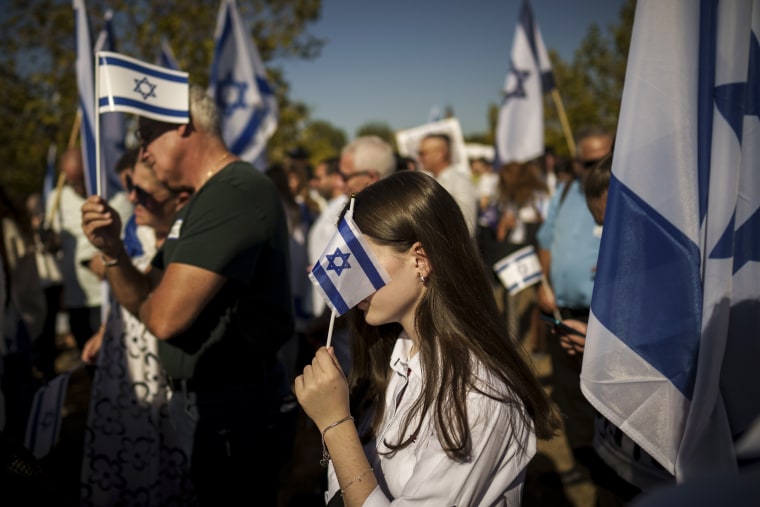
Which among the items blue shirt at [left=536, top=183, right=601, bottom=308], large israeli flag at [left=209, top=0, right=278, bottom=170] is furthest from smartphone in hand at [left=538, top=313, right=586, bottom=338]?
large israeli flag at [left=209, top=0, right=278, bottom=170]

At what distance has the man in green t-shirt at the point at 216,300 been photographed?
2174mm

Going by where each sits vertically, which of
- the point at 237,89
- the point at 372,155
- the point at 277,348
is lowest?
the point at 277,348

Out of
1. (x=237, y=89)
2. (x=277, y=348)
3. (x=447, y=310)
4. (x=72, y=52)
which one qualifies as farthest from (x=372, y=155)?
(x=72, y=52)

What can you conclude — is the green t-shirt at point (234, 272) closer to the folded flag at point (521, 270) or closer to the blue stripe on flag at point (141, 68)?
the blue stripe on flag at point (141, 68)

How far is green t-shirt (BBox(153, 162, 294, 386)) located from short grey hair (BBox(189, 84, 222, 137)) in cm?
30

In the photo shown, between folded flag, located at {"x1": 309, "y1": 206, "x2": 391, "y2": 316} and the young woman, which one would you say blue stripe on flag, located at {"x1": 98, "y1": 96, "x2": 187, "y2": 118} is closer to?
the young woman

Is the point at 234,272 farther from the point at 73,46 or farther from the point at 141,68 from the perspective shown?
the point at 73,46

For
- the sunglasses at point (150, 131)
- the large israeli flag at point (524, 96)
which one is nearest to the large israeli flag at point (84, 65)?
the sunglasses at point (150, 131)

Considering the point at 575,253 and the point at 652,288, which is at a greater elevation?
the point at 652,288

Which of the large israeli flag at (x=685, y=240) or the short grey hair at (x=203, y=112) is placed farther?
the short grey hair at (x=203, y=112)

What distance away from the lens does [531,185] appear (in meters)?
6.97

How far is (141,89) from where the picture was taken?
8.25 feet

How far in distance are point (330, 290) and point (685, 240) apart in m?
0.97

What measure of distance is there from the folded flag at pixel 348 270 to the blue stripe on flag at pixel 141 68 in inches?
54.5
